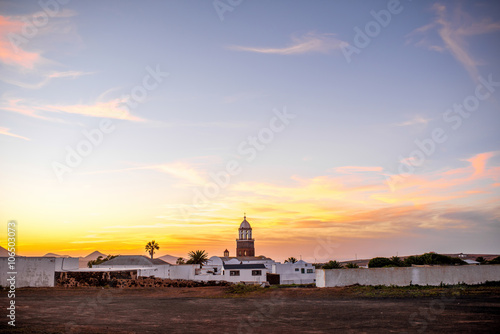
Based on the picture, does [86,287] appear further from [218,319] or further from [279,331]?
[279,331]

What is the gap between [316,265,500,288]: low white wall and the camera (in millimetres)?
40656

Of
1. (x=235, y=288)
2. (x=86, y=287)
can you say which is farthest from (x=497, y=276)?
(x=86, y=287)

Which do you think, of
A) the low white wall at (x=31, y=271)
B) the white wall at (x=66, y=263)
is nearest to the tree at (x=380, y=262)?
the white wall at (x=66, y=263)

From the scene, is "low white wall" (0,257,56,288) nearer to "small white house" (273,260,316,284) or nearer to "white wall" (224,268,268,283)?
"white wall" (224,268,268,283)

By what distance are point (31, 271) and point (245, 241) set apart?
215 ft

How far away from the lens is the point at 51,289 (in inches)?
1752

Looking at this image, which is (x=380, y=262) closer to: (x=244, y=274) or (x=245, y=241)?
(x=244, y=274)

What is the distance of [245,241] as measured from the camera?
108m

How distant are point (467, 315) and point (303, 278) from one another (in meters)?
51.0

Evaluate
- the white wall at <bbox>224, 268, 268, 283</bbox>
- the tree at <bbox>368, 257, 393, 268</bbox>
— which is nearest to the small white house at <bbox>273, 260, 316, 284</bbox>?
the white wall at <bbox>224, 268, 268, 283</bbox>

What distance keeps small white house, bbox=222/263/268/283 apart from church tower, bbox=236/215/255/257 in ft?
133

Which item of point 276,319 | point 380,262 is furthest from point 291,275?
point 276,319

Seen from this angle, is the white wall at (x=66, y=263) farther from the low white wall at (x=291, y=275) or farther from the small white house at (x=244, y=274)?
the low white wall at (x=291, y=275)

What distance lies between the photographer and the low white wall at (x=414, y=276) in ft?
133
